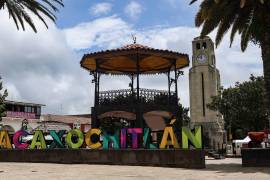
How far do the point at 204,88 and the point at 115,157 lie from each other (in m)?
65.6

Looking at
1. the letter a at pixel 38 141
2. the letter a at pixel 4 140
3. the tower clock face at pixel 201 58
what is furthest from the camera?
the tower clock face at pixel 201 58

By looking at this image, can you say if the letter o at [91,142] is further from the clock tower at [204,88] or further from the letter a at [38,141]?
the clock tower at [204,88]

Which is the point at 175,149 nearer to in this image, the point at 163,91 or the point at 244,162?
the point at 244,162

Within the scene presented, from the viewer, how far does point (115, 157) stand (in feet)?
82.1

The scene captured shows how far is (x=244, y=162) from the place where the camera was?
942 inches

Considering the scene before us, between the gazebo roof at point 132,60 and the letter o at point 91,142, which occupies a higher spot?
the gazebo roof at point 132,60

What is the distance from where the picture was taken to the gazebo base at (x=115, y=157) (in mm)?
22812

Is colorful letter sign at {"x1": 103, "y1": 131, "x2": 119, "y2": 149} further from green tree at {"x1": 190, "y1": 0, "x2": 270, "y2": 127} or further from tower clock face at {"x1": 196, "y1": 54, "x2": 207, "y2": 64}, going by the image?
tower clock face at {"x1": 196, "y1": 54, "x2": 207, "y2": 64}

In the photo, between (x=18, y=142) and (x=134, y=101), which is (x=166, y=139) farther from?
(x=18, y=142)

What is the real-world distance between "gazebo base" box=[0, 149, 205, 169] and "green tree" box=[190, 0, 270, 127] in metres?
5.10

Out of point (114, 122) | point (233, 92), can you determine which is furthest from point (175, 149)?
point (233, 92)

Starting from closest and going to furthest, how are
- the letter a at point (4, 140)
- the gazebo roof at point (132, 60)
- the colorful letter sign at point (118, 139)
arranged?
the colorful letter sign at point (118, 139), the gazebo roof at point (132, 60), the letter a at point (4, 140)

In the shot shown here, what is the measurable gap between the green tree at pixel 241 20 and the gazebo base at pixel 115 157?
16.7 feet

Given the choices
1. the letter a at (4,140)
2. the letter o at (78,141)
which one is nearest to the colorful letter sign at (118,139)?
the letter o at (78,141)
